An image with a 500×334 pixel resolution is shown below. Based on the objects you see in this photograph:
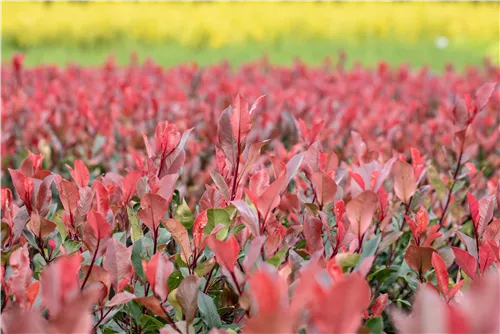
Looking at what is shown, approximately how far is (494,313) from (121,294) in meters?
0.77

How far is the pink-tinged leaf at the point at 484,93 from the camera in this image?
6.21ft

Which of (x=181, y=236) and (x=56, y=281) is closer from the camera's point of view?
(x=56, y=281)

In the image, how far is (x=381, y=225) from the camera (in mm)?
1674

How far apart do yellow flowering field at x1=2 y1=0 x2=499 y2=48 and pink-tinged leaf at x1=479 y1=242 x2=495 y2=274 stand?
10.8 m

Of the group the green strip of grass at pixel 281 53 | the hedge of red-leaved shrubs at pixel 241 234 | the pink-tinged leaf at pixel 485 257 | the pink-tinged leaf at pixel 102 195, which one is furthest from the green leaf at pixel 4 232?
the green strip of grass at pixel 281 53

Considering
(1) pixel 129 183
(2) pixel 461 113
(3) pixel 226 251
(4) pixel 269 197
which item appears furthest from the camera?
(2) pixel 461 113

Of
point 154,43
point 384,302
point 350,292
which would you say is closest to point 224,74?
point 384,302

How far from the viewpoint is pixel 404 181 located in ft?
5.72

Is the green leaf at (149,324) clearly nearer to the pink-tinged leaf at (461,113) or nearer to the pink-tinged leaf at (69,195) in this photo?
the pink-tinged leaf at (69,195)

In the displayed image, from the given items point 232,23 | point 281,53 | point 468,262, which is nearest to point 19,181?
point 468,262

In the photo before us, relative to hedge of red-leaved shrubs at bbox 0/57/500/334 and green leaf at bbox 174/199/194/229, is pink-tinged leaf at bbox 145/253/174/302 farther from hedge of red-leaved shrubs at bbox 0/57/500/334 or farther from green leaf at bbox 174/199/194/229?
green leaf at bbox 174/199/194/229

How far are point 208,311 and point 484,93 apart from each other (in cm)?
118

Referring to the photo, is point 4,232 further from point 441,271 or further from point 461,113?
point 461,113

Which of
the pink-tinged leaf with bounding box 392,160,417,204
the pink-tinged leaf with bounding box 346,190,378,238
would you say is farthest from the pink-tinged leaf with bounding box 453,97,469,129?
the pink-tinged leaf with bounding box 346,190,378,238
